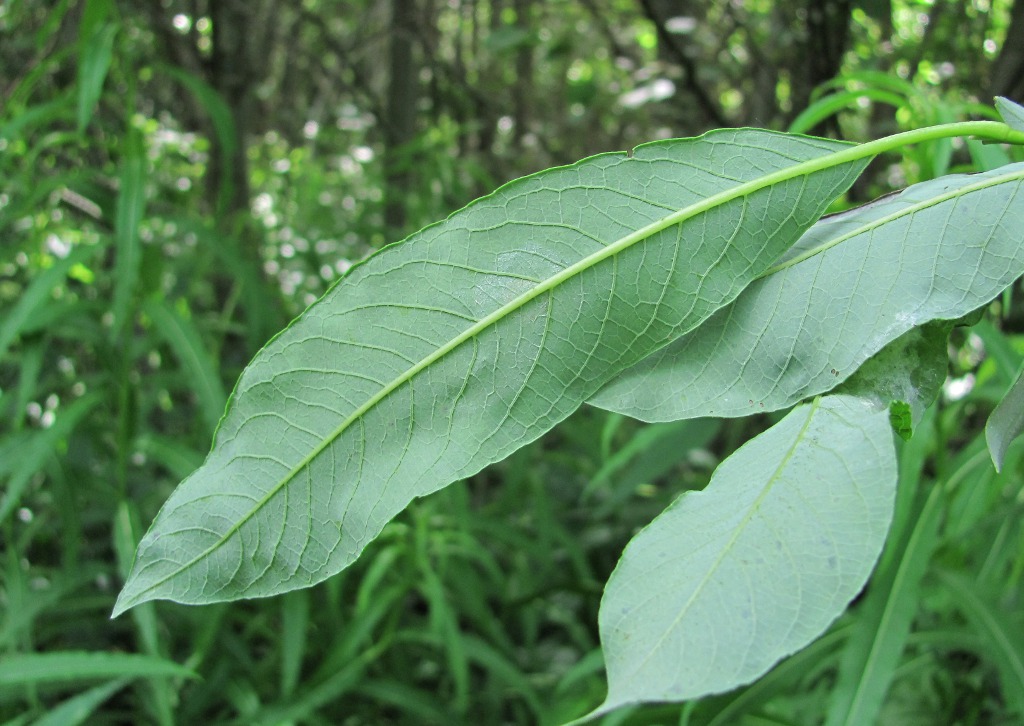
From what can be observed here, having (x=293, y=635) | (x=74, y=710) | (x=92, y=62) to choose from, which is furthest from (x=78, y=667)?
(x=92, y=62)

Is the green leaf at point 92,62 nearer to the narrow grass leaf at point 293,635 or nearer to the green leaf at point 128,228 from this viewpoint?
the green leaf at point 128,228

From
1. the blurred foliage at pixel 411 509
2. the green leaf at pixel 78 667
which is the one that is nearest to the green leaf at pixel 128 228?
the blurred foliage at pixel 411 509

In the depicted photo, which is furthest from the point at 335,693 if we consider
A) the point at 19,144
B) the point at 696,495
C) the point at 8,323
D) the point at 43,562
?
the point at 19,144

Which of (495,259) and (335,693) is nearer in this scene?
(495,259)

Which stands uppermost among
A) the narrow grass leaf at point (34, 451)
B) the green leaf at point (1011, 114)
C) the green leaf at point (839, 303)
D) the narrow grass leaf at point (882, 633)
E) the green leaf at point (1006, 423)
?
the green leaf at point (1011, 114)

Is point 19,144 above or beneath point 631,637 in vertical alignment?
beneath

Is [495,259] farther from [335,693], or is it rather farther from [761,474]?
[335,693]
